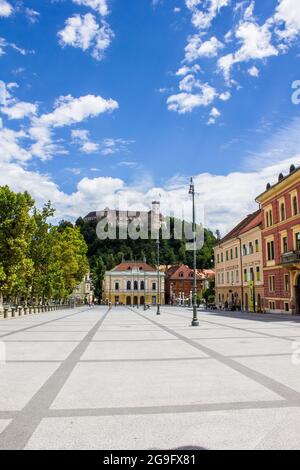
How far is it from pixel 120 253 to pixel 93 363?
119 metres

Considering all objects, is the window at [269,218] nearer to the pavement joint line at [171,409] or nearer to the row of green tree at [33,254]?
the row of green tree at [33,254]

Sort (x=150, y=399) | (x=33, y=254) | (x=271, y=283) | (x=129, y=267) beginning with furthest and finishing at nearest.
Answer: (x=129, y=267) → (x=33, y=254) → (x=271, y=283) → (x=150, y=399)

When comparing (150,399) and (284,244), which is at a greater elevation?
(284,244)

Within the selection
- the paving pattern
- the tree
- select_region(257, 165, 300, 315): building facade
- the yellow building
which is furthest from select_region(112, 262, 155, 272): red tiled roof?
A: the paving pattern

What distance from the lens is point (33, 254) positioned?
4991 cm

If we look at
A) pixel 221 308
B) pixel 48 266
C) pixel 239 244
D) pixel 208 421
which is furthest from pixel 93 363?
pixel 221 308

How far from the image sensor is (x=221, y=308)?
208ft

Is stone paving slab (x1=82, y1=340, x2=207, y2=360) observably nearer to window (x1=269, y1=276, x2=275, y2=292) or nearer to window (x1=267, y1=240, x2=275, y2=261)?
window (x1=269, y1=276, x2=275, y2=292)

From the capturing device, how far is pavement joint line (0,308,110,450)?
5035mm

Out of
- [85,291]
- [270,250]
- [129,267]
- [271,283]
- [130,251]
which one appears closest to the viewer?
[271,283]

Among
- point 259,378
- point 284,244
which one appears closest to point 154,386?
point 259,378

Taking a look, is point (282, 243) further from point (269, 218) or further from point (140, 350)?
point (140, 350)

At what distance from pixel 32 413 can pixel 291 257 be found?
3368 centimetres
